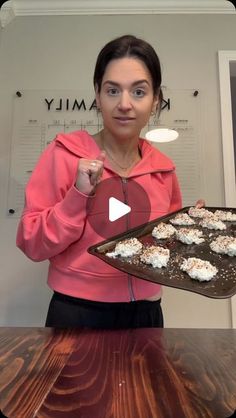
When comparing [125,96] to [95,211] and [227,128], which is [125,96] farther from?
[227,128]

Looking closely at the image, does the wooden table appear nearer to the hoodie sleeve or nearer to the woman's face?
the hoodie sleeve

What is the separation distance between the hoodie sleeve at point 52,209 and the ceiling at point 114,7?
104 cm

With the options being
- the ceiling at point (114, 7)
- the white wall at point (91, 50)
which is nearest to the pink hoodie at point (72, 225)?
the white wall at point (91, 50)

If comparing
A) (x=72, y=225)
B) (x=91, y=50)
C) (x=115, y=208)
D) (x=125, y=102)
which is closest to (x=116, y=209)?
(x=115, y=208)

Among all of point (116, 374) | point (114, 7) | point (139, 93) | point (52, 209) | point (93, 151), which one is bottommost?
point (116, 374)

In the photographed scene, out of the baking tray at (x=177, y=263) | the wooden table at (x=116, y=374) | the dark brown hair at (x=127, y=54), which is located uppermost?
the dark brown hair at (x=127, y=54)

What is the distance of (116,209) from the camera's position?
72 centimetres

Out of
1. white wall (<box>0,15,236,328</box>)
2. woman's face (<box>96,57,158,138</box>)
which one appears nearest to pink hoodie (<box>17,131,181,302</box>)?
woman's face (<box>96,57,158,138</box>)

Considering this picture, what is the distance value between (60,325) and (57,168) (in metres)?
0.35

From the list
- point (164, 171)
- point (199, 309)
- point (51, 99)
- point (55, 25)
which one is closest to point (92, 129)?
point (51, 99)
